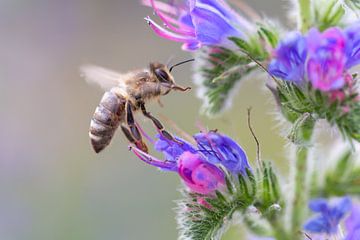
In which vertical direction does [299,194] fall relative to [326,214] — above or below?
above

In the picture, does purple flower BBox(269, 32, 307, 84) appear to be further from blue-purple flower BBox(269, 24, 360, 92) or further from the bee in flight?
the bee in flight

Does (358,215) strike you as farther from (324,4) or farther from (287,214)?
(324,4)

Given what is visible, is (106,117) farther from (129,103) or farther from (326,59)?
(326,59)

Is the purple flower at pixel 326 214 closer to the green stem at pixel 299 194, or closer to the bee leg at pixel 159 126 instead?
the green stem at pixel 299 194

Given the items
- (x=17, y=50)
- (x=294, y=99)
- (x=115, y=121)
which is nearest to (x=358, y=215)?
(x=294, y=99)

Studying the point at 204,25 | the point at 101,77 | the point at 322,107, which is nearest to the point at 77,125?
the point at 101,77

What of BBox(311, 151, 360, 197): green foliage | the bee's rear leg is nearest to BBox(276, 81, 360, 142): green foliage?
BBox(311, 151, 360, 197): green foliage
